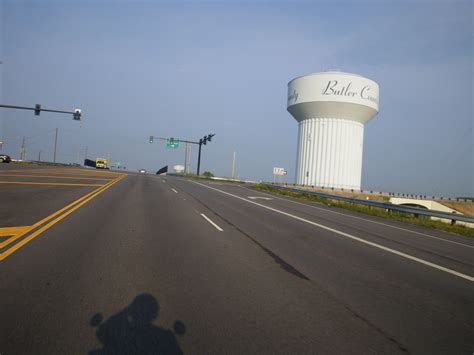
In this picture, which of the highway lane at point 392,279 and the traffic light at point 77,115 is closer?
the highway lane at point 392,279

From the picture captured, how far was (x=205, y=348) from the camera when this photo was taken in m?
3.06

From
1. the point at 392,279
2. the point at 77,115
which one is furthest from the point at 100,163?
the point at 392,279

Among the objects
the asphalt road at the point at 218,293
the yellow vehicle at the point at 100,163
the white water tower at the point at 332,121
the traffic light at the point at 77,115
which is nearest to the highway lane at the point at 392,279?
the asphalt road at the point at 218,293

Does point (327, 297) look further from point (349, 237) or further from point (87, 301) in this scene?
point (349, 237)

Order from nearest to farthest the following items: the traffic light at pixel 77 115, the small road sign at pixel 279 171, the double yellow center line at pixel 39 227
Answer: the double yellow center line at pixel 39 227 < the traffic light at pixel 77 115 < the small road sign at pixel 279 171

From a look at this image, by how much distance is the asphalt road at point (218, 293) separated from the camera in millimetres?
3232

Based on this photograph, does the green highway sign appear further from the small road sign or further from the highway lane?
the highway lane

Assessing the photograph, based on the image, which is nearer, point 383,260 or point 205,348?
point 205,348

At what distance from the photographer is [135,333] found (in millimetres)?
3256

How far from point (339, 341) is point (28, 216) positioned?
9.22 m

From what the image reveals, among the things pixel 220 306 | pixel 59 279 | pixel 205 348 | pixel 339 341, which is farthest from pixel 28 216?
pixel 339 341

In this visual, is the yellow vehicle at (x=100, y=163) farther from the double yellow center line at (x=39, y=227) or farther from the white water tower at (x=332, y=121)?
the double yellow center line at (x=39, y=227)

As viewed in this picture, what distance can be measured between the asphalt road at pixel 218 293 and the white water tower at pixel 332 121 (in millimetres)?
37925

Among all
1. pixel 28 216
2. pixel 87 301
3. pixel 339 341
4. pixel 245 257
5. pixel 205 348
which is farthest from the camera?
pixel 28 216
